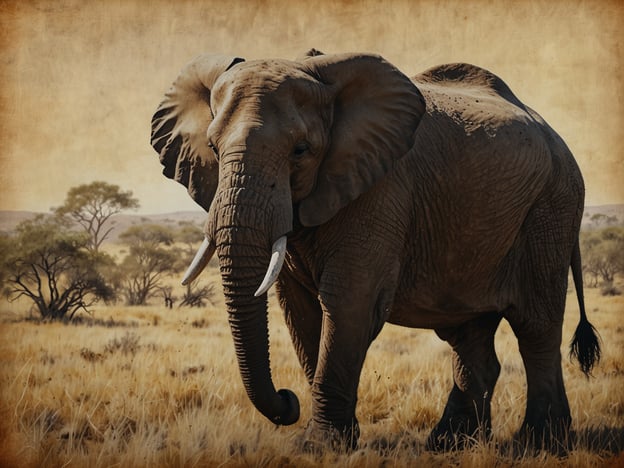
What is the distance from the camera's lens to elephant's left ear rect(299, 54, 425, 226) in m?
4.83

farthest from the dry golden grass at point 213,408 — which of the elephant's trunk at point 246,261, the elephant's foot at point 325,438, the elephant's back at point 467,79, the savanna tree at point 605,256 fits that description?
the savanna tree at point 605,256

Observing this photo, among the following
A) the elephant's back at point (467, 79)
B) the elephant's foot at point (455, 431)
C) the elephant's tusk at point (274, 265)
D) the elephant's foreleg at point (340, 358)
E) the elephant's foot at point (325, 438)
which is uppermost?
the elephant's back at point (467, 79)

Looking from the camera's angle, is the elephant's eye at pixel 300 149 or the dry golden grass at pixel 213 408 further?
the dry golden grass at pixel 213 408

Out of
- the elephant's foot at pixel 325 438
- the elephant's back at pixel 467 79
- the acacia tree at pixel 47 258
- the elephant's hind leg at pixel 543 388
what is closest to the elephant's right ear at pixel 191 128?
the elephant's foot at pixel 325 438

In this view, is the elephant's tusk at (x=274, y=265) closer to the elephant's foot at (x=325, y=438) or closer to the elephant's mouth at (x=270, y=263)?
the elephant's mouth at (x=270, y=263)

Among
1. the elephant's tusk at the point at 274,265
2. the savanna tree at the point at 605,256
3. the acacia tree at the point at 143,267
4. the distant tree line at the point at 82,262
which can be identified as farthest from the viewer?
the savanna tree at the point at 605,256

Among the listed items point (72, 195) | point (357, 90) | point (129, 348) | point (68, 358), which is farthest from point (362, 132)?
point (72, 195)

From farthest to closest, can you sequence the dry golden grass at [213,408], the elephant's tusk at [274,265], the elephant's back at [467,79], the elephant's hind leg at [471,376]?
the elephant's back at [467,79], the elephant's hind leg at [471,376], the dry golden grass at [213,408], the elephant's tusk at [274,265]

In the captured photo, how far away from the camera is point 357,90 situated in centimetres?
508

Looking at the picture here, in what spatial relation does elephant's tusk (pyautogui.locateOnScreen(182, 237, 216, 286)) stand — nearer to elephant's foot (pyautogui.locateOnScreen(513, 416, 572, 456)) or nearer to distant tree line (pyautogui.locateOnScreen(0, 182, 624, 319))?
elephant's foot (pyautogui.locateOnScreen(513, 416, 572, 456))

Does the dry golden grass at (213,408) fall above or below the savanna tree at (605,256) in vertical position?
below

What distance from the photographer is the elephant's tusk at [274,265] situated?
4340 mm

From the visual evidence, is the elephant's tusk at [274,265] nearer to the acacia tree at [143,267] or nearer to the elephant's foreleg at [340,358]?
the elephant's foreleg at [340,358]

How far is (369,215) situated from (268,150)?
0.83 meters
